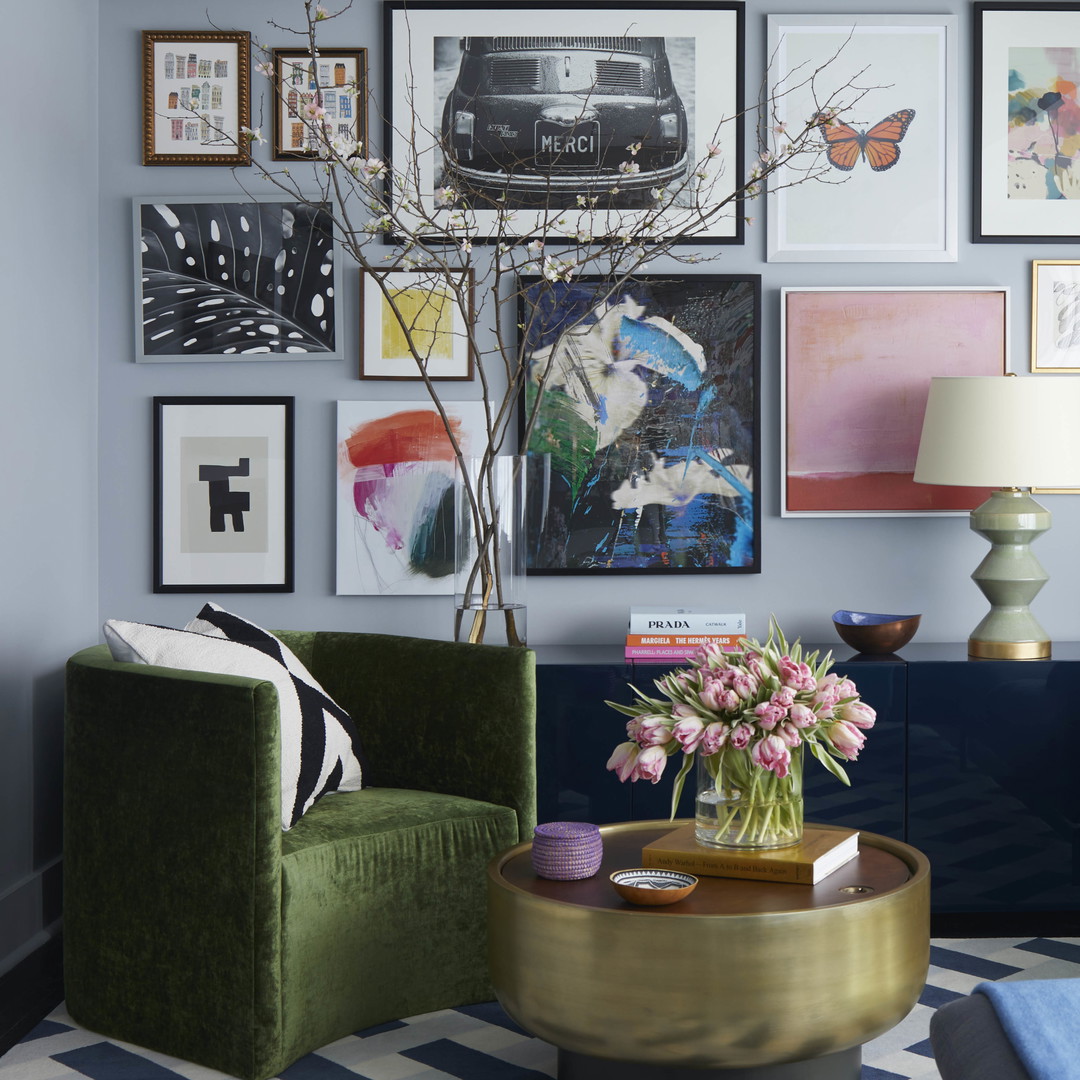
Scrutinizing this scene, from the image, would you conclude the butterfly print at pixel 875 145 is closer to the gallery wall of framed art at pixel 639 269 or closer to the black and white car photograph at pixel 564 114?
the gallery wall of framed art at pixel 639 269

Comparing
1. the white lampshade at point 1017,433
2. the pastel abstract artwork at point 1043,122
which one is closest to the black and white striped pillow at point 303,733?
the white lampshade at point 1017,433

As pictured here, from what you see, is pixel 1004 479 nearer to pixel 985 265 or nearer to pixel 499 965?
pixel 985 265

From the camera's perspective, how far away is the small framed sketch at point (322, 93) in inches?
124

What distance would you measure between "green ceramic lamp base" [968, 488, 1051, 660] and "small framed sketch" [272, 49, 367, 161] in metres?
1.94

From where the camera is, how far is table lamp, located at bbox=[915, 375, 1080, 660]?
9.19ft

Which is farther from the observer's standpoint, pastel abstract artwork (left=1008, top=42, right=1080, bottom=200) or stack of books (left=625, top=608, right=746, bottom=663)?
pastel abstract artwork (left=1008, top=42, right=1080, bottom=200)

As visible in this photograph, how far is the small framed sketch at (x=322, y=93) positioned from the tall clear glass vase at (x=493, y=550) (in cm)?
100

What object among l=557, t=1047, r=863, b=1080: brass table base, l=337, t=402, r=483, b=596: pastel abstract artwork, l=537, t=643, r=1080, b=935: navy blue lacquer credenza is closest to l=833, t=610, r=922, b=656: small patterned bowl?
l=537, t=643, r=1080, b=935: navy blue lacquer credenza

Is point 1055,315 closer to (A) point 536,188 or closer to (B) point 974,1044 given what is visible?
(A) point 536,188

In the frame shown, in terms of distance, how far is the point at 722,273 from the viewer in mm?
3186

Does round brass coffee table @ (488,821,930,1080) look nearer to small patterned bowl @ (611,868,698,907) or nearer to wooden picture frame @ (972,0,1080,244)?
small patterned bowl @ (611,868,698,907)

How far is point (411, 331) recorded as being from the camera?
3.17 metres

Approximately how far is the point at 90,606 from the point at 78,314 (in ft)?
2.56

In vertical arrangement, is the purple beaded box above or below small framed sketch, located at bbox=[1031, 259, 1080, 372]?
below
